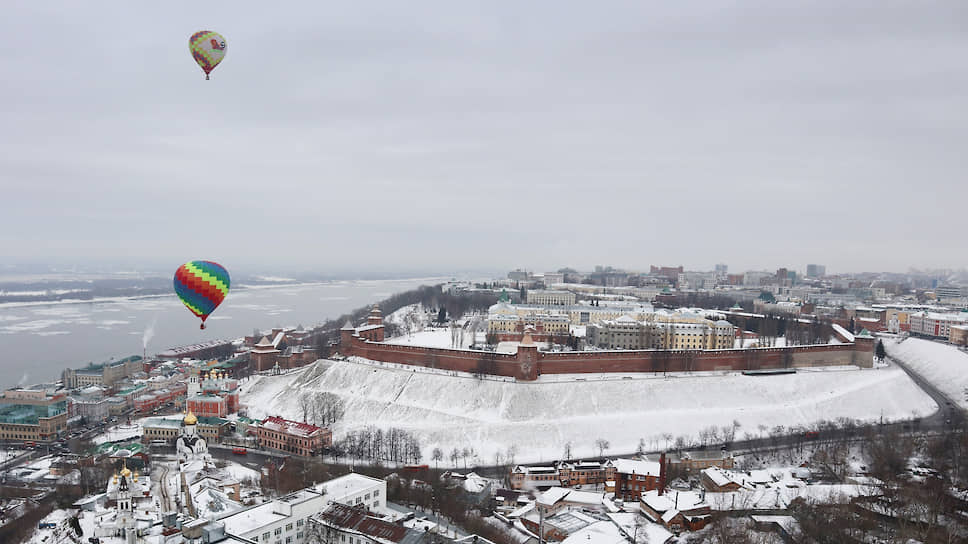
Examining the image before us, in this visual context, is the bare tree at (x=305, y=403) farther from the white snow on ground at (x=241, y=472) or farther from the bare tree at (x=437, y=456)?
the bare tree at (x=437, y=456)

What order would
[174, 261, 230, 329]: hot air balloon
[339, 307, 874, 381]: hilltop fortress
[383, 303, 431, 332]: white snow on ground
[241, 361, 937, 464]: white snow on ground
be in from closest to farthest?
[174, 261, 230, 329]: hot air balloon, [241, 361, 937, 464]: white snow on ground, [339, 307, 874, 381]: hilltop fortress, [383, 303, 431, 332]: white snow on ground

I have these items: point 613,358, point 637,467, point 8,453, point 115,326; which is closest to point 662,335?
point 613,358

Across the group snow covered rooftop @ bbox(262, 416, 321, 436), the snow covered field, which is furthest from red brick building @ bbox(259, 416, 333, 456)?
the snow covered field

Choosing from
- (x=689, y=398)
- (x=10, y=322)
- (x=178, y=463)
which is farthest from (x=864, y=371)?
(x=10, y=322)

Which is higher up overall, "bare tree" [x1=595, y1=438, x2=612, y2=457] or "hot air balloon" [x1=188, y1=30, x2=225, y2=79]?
"hot air balloon" [x1=188, y1=30, x2=225, y2=79]

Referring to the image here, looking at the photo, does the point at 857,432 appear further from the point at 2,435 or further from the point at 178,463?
the point at 2,435

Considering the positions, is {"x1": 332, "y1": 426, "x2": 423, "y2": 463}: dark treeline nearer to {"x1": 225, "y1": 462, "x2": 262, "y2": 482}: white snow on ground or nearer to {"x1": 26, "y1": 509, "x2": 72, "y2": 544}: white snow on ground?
{"x1": 225, "y1": 462, "x2": 262, "y2": 482}: white snow on ground
